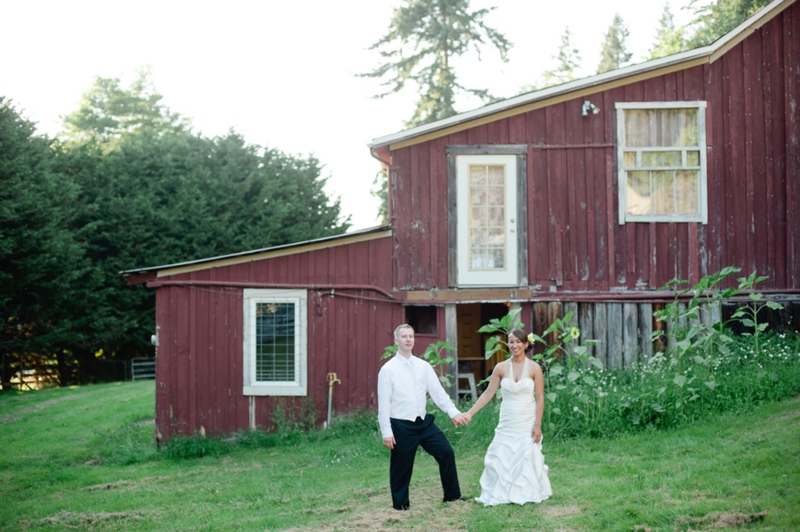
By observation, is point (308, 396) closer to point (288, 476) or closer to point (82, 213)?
point (288, 476)

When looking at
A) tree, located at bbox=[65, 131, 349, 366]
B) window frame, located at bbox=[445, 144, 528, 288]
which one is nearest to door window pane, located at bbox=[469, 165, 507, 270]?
window frame, located at bbox=[445, 144, 528, 288]

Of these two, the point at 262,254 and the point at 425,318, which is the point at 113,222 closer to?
the point at 262,254

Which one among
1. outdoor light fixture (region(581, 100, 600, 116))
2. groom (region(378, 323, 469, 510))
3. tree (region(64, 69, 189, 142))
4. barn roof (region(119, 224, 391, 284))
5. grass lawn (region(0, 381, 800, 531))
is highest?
tree (region(64, 69, 189, 142))

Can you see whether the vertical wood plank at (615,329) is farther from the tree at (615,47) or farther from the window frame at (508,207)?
the tree at (615,47)

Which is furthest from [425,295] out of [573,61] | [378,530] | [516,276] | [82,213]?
[573,61]

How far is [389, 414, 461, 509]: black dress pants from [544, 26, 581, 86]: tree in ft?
148

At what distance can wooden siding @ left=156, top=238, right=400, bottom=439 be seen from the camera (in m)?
13.0

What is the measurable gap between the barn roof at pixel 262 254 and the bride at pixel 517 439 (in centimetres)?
593

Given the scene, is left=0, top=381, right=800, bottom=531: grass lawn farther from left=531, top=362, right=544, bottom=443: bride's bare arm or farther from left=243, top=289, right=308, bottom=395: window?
left=243, top=289, right=308, bottom=395: window

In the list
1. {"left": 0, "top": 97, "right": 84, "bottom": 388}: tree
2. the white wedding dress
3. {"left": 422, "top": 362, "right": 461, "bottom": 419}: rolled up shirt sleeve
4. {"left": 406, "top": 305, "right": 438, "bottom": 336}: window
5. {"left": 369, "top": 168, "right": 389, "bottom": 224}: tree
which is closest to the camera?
the white wedding dress

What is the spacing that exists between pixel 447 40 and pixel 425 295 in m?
21.9

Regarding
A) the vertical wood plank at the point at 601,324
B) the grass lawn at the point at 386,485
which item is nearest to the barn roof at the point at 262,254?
the grass lawn at the point at 386,485

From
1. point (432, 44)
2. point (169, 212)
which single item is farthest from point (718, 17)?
point (169, 212)

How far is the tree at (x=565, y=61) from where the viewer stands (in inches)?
1969
